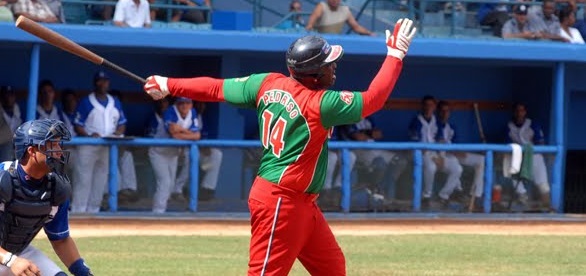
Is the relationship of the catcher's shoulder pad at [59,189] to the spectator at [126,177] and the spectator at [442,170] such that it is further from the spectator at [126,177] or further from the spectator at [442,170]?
the spectator at [442,170]

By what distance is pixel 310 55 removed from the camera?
20.9 ft

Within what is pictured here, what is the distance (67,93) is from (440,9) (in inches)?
212

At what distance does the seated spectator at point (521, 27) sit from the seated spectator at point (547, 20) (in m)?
0.08

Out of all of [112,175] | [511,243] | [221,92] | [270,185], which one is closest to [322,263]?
[270,185]

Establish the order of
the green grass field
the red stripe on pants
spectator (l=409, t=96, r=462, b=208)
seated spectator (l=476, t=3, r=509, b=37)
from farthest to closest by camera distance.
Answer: seated spectator (l=476, t=3, r=509, b=37) → spectator (l=409, t=96, r=462, b=208) → the green grass field → the red stripe on pants

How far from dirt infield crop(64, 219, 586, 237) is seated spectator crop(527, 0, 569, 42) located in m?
2.68

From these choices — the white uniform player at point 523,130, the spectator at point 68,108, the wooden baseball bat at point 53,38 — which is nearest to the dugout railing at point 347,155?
the spectator at point 68,108

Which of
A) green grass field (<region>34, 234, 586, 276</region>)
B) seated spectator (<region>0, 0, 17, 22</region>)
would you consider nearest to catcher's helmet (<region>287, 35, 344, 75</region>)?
green grass field (<region>34, 234, 586, 276</region>)

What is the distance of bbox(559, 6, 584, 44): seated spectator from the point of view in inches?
658

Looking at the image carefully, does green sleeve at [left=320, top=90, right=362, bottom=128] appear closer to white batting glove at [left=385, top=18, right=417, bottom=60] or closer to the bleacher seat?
white batting glove at [left=385, top=18, right=417, bottom=60]

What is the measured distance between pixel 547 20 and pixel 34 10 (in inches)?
266

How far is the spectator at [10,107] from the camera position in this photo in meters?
14.6

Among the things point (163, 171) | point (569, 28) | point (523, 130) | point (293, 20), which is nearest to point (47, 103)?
point (163, 171)

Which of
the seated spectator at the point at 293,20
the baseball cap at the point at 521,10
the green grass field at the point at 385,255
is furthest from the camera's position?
the baseball cap at the point at 521,10
